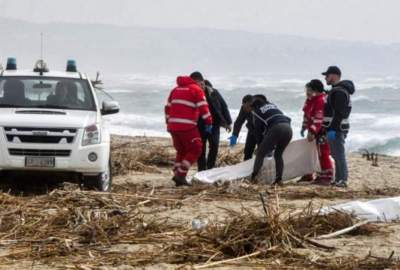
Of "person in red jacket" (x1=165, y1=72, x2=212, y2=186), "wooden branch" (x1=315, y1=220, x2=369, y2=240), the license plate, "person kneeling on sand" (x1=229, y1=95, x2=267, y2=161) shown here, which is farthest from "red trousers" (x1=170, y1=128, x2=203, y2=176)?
"wooden branch" (x1=315, y1=220, x2=369, y2=240)

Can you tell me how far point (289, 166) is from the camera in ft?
42.8

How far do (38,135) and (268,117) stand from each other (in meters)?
3.66

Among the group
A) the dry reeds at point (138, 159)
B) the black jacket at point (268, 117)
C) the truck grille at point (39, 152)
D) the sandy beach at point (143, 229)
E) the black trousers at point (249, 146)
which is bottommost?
the dry reeds at point (138, 159)

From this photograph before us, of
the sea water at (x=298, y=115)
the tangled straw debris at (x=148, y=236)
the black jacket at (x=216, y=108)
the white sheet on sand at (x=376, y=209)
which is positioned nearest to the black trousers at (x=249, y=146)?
the black jacket at (x=216, y=108)

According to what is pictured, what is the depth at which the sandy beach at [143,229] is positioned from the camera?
23.0ft

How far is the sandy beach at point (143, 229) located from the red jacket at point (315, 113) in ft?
4.42

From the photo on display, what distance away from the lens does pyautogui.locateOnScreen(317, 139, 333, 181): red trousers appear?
12984mm

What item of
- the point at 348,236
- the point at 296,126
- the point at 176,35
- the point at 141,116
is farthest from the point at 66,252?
the point at 176,35

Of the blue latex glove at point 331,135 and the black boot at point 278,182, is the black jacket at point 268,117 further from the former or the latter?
the black boot at point 278,182

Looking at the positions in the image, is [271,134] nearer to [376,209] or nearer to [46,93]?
[46,93]

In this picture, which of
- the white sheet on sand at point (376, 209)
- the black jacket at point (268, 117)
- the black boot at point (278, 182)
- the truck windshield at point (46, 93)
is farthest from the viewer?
the black jacket at point (268, 117)

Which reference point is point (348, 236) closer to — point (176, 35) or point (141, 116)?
point (141, 116)

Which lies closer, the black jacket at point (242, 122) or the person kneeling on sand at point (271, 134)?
the person kneeling on sand at point (271, 134)

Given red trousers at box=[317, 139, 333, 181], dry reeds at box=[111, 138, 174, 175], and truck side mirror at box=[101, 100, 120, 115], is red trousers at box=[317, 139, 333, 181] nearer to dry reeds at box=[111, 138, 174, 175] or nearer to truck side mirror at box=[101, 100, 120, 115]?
dry reeds at box=[111, 138, 174, 175]
